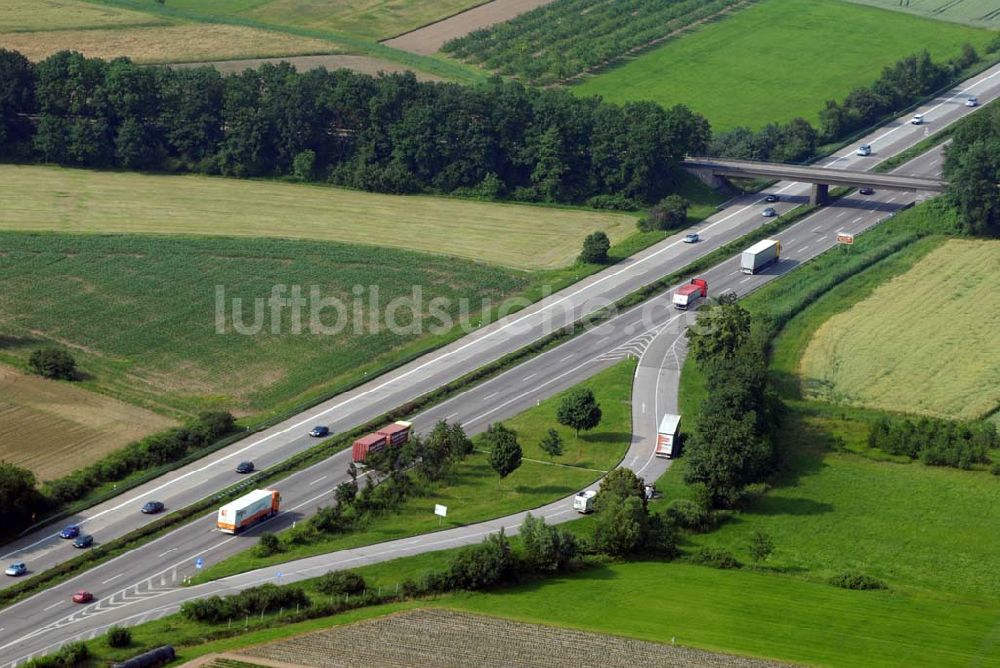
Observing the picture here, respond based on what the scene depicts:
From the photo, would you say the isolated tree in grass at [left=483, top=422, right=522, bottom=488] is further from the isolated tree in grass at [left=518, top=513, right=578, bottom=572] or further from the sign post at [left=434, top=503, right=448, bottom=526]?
the isolated tree in grass at [left=518, top=513, right=578, bottom=572]

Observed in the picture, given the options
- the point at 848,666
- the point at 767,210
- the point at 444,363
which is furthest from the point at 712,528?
the point at 767,210

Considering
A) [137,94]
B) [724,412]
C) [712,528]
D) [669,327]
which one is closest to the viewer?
[712,528]

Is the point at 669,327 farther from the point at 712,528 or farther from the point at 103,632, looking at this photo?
the point at 103,632

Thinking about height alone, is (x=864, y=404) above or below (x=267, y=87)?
below

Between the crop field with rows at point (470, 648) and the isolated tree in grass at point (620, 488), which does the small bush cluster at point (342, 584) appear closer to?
the crop field with rows at point (470, 648)

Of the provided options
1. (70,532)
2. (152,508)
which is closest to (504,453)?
(152,508)

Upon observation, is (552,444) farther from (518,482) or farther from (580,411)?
(580,411)
